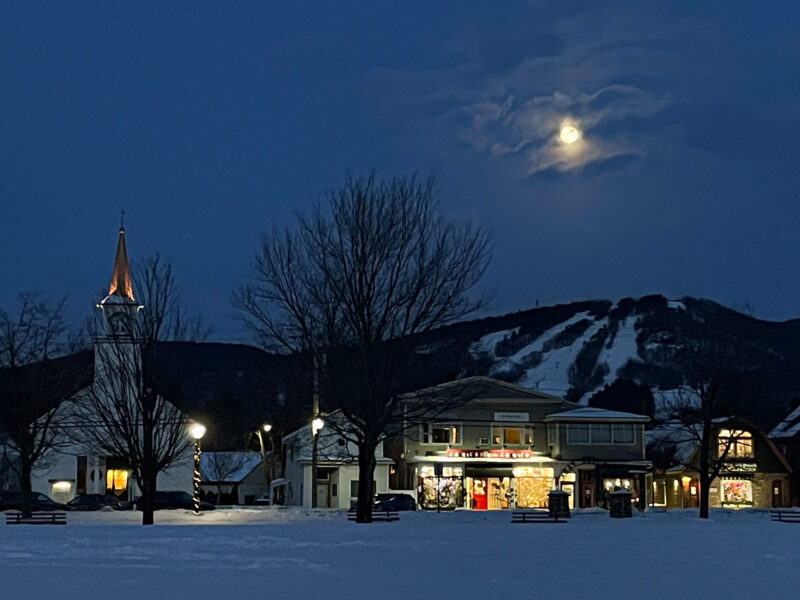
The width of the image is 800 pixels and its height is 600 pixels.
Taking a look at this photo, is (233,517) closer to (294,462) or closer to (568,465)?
(294,462)

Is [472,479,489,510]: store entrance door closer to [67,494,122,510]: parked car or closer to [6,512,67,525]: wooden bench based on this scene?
[67,494,122,510]: parked car

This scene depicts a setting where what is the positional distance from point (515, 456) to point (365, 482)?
31.4 metres

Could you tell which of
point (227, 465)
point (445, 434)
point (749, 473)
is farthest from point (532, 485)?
point (227, 465)

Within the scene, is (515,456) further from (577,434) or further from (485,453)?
(577,434)

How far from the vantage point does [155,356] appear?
40.5 m

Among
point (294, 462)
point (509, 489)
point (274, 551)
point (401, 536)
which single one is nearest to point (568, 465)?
point (509, 489)

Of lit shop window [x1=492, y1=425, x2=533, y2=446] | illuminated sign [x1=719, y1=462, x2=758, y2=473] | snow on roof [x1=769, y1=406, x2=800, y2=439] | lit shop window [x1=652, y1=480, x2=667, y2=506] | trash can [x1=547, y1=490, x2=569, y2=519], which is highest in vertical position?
snow on roof [x1=769, y1=406, x2=800, y2=439]

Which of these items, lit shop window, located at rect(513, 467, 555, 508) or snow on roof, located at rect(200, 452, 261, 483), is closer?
lit shop window, located at rect(513, 467, 555, 508)

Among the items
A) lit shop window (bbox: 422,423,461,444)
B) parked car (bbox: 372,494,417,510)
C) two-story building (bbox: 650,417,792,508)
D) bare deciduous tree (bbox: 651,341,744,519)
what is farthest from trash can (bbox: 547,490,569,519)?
two-story building (bbox: 650,417,792,508)

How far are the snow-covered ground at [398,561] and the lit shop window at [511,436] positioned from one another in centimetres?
3104

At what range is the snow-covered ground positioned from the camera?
18.8 metres

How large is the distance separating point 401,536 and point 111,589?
1412 centimetres

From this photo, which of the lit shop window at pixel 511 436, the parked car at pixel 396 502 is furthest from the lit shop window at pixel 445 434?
the parked car at pixel 396 502

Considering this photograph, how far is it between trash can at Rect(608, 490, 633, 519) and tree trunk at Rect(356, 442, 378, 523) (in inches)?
440
